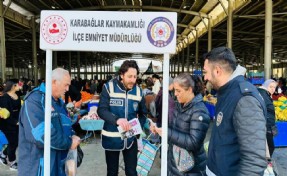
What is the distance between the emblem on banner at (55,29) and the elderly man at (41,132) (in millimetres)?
437

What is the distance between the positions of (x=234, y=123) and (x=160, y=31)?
72 centimetres

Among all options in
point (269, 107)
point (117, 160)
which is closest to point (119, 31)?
point (117, 160)

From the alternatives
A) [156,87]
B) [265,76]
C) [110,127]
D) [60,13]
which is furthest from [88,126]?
[265,76]

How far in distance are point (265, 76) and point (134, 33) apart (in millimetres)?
10160

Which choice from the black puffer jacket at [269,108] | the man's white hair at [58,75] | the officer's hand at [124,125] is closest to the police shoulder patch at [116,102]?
the officer's hand at [124,125]

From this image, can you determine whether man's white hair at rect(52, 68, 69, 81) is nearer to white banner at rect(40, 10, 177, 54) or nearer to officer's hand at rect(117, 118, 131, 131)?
white banner at rect(40, 10, 177, 54)

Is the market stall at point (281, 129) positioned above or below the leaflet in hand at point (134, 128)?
below

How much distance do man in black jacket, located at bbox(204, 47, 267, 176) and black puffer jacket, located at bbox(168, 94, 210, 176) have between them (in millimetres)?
370

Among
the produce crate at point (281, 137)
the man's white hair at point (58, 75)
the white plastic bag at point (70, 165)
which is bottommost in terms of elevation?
the produce crate at point (281, 137)

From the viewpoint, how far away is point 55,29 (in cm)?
197

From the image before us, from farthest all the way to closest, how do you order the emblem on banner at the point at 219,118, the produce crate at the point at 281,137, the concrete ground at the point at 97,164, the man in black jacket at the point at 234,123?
1. the produce crate at the point at 281,137
2. the concrete ground at the point at 97,164
3. the emblem on banner at the point at 219,118
4. the man in black jacket at the point at 234,123

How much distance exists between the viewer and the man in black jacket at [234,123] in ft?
5.16

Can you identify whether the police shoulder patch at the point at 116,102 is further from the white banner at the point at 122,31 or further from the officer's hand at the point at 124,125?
the white banner at the point at 122,31

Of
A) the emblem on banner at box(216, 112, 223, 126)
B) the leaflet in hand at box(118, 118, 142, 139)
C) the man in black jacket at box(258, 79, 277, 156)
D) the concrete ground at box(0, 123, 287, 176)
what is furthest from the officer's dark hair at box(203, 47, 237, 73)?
the concrete ground at box(0, 123, 287, 176)
